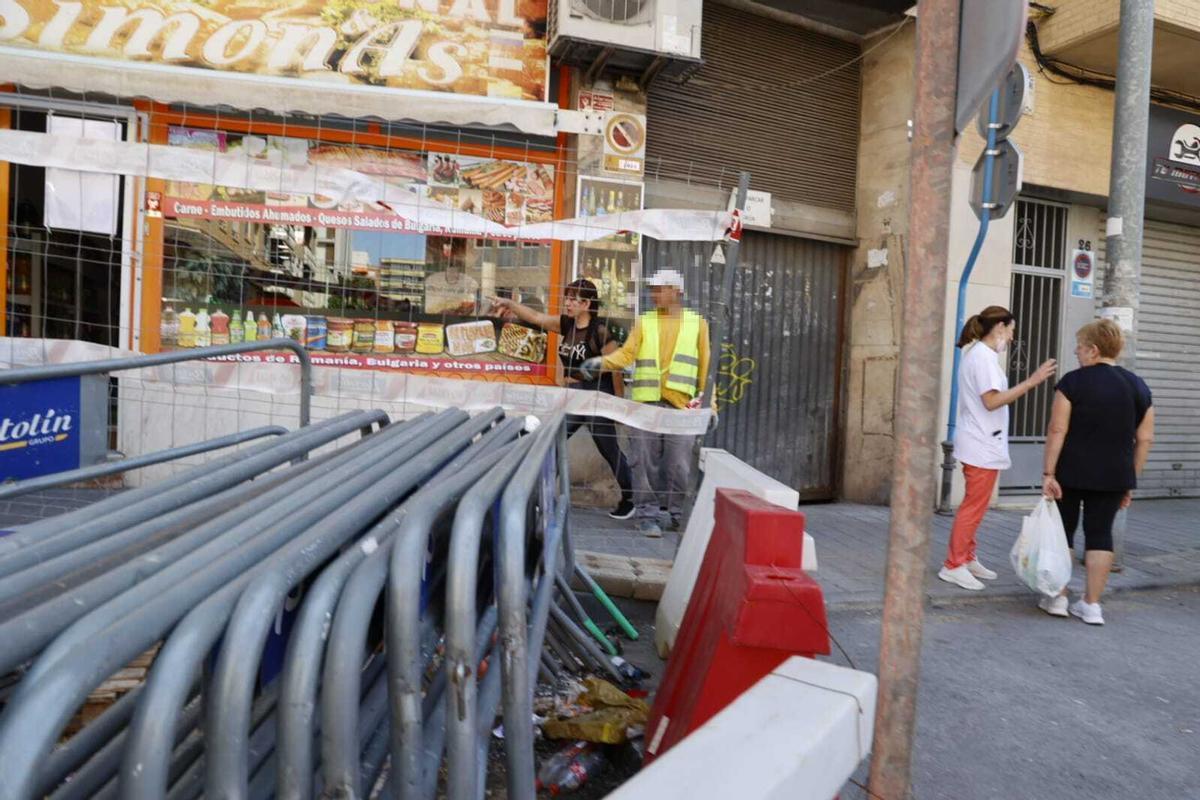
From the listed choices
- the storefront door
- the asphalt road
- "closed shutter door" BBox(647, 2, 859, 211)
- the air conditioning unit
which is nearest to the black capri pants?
the asphalt road

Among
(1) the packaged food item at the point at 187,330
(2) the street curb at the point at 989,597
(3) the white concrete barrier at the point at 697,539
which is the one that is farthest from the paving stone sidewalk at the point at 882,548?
(1) the packaged food item at the point at 187,330

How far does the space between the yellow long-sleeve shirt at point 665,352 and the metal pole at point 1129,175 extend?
10.2ft

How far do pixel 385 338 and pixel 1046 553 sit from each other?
16.9 ft

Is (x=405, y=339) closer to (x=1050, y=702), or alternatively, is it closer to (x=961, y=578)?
(x=961, y=578)

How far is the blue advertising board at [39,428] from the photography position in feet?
11.4

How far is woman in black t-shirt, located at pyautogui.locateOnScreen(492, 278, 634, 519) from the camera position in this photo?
Result: 248 inches

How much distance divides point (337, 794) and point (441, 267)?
19.6 ft

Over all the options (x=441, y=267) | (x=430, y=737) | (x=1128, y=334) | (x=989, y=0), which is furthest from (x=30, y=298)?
(x=1128, y=334)

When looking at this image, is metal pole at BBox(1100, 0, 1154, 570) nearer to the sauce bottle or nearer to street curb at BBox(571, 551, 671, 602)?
street curb at BBox(571, 551, 671, 602)

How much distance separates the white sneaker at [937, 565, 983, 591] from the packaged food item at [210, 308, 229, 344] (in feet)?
19.2

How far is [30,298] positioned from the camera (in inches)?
257

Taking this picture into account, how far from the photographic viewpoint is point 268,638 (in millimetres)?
1390

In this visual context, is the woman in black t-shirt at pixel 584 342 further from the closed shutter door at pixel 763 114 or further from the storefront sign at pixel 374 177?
the closed shutter door at pixel 763 114

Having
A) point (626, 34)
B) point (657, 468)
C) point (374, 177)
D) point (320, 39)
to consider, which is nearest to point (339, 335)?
point (374, 177)
